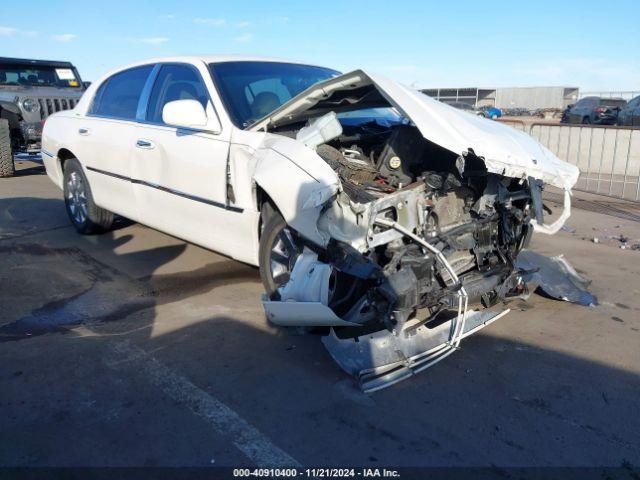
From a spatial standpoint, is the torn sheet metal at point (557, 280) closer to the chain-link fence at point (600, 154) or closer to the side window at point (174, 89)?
the side window at point (174, 89)

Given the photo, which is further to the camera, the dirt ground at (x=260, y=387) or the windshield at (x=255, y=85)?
the windshield at (x=255, y=85)

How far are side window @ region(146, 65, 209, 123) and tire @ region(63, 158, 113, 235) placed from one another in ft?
5.22

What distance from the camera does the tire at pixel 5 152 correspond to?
33.2ft

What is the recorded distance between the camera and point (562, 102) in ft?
133

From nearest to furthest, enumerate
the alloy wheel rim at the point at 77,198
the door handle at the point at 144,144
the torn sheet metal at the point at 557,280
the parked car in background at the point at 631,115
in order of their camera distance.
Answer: the torn sheet metal at the point at 557,280
the door handle at the point at 144,144
the alloy wheel rim at the point at 77,198
the parked car in background at the point at 631,115

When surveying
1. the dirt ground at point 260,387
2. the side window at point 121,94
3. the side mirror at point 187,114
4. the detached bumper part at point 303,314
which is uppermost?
the side window at point 121,94

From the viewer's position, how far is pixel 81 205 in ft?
20.4

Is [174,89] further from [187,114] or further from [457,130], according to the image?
[457,130]

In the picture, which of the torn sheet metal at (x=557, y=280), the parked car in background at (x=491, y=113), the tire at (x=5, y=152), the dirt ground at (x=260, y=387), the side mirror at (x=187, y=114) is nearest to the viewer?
the dirt ground at (x=260, y=387)

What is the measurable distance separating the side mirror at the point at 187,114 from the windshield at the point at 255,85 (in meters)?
0.19

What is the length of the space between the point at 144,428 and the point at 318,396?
924mm

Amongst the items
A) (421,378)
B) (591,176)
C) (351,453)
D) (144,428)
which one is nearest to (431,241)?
(421,378)

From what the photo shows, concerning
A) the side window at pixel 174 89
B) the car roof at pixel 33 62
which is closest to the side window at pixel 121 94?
the side window at pixel 174 89

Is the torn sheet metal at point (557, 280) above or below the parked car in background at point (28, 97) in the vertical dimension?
below
